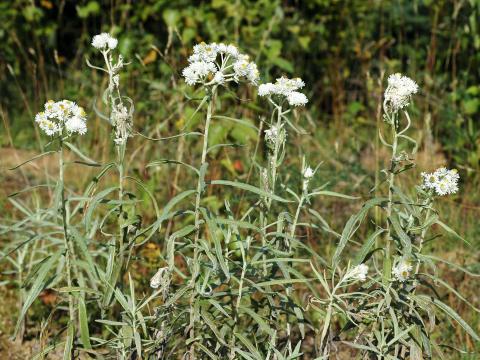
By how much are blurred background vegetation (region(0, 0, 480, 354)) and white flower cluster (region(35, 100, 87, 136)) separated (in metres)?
1.23

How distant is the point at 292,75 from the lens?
6.00 metres

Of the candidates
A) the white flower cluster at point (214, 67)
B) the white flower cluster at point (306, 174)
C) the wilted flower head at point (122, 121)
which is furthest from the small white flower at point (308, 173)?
the wilted flower head at point (122, 121)

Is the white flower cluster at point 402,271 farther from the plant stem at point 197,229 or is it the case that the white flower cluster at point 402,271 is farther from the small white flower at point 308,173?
the plant stem at point 197,229

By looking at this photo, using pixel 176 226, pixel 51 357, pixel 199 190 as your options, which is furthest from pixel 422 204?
pixel 176 226

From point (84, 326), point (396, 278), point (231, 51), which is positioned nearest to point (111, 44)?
point (231, 51)

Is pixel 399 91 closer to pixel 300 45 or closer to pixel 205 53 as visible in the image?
pixel 205 53

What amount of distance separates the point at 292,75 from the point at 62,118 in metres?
3.86

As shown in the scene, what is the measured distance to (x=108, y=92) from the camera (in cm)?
237

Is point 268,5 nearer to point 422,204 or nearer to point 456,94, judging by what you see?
point 456,94

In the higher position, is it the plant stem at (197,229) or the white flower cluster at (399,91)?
the white flower cluster at (399,91)

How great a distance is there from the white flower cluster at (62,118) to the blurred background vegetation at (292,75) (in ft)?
4.03

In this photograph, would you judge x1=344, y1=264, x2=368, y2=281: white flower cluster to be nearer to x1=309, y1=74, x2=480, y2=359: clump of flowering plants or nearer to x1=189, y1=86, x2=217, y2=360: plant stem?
x1=309, y1=74, x2=480, y2=359: clump of flowering plants

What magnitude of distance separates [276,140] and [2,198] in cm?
235

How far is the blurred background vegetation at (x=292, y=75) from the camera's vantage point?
13.9 feet
